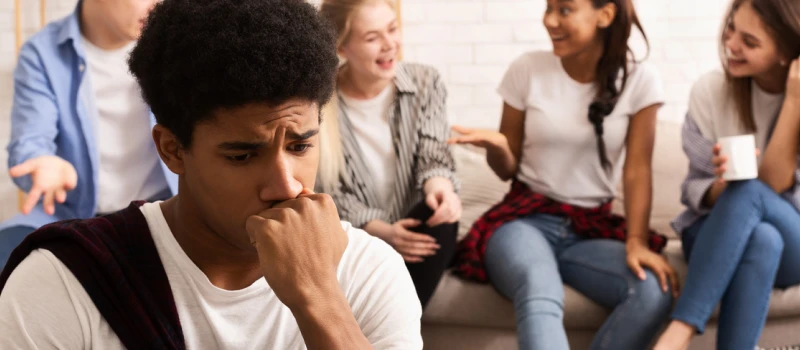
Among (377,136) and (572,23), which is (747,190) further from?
(377,136)

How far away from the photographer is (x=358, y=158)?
2.18 m

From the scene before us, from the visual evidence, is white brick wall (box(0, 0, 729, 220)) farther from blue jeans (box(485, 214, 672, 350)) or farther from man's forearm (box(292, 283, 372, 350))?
man's forearm (box(292, 283, 372, 350))

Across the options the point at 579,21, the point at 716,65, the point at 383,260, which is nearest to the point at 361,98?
the point at 579,21

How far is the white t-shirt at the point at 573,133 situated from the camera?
2.22 meters

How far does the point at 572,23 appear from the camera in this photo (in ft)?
7.10

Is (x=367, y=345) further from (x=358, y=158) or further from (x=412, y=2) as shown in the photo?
(x=412, y=2)

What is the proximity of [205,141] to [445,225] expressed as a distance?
1108 mm

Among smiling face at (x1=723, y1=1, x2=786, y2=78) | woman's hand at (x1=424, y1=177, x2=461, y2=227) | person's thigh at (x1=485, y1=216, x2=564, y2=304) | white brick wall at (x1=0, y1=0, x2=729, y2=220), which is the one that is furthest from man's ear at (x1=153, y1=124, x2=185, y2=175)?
white brick wall at (x1=0, y1=0, x2=729, y2=220)

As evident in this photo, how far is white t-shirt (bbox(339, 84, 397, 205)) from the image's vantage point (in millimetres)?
2189

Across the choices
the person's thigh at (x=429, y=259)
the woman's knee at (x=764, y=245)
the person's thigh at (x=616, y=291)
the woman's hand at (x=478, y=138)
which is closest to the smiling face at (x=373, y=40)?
the woman's hand at (x=478, y=138)

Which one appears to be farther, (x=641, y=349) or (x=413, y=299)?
(x=641, y=349)

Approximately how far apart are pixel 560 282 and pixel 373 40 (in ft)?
2.56

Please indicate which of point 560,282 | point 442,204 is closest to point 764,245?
point 560,282

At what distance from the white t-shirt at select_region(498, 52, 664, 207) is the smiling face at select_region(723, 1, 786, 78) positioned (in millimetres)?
207
